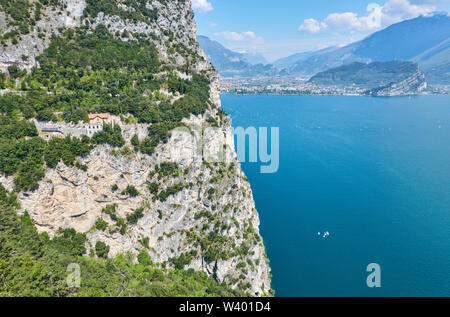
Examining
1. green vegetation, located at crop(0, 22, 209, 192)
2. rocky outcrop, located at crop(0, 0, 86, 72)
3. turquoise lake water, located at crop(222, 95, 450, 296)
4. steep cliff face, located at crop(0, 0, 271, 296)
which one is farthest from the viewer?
turquoise lake water, located at crop(222, 95, 450, 296)

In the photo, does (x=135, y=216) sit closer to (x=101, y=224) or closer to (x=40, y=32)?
(x=101, y=224)

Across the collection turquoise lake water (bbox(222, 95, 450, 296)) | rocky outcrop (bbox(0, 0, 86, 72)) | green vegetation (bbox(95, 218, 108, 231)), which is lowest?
turquoise lake water (bbox(222, 95, 450, 296))

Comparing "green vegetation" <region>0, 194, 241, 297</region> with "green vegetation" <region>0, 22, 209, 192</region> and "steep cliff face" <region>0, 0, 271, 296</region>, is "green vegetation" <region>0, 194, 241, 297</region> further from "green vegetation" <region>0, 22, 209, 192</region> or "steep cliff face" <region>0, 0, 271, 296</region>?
"green vegetation" <region>0, 22, 209, 192</region>

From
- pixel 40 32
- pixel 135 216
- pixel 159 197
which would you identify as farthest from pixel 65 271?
pixel 40 32

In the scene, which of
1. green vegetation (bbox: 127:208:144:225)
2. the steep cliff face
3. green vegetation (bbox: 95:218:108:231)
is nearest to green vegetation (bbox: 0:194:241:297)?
the steep cliff face

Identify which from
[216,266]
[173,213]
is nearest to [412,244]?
[216,266]
